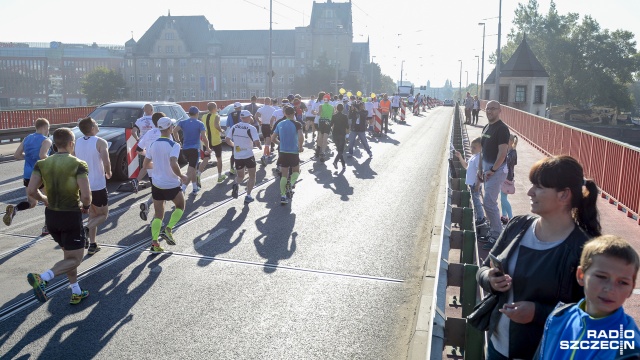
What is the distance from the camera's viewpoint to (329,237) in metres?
9.42

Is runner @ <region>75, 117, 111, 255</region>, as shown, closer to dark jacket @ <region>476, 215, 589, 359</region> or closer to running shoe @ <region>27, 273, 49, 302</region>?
running shoe @ <region>27, 273, 49, 302</region>

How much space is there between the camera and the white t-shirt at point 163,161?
27.6 feet

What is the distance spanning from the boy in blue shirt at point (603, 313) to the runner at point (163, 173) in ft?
21.9

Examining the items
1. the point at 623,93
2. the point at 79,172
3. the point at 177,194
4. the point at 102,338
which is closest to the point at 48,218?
the point at 79,172

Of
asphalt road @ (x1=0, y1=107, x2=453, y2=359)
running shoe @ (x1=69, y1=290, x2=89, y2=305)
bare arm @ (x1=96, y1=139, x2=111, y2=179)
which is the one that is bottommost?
asphalt road @ (x1=0, y1=107, x2=453, y2=359)

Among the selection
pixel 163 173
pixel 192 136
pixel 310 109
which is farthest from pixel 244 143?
pixel 310 109

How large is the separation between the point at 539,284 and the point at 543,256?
0.14 metres

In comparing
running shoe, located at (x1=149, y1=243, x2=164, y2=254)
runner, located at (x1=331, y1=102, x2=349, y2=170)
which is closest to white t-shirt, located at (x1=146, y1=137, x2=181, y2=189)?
running shoe, located at (x1=149, y1=243, x2=164, y2=254)

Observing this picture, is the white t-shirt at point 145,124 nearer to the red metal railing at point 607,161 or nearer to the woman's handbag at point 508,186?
the woman's handbag at point 508,186

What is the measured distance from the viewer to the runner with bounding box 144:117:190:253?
839 centimetres

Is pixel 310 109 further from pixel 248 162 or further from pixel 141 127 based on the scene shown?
pixel 248 162

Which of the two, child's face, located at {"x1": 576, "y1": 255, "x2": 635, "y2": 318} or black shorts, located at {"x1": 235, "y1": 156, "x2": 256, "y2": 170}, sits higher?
child's face, located at {"x1": 576, "y1": 255, "x2": 635, "y2": 318}

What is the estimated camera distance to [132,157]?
44.7ft

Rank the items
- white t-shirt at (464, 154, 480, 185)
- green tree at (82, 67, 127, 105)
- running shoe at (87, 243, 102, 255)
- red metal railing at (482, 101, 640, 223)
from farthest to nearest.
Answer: green tree at (82, 67, 127, 105)
red metal railing at (482, 101, 640, 223)
white t-shirt at (464, 154, 480, 185)
running shoe at (87, 243, 102, 255)
